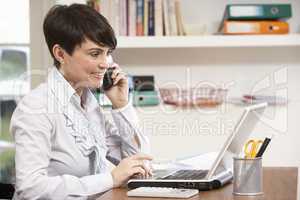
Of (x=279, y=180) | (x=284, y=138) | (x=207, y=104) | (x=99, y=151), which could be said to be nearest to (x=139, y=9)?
(x=207, y=104)

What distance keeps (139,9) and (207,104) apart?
2.17 feet

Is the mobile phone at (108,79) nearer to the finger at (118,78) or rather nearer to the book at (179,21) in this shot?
the finger at (118,78)

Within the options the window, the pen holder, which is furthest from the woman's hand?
the window

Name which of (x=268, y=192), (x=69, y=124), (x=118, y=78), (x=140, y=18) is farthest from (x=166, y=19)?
(x=268, y=192)

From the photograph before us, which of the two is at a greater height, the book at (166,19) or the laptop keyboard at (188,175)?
the book at (166,19)

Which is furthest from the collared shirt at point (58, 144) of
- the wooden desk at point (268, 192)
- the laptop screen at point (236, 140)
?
the laptop screen at point (236, 140)

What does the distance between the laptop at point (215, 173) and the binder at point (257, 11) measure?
1.30 metres

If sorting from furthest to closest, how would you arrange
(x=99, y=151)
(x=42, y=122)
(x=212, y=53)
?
1. (x=212, y=53)
2. (x=99, y=151)
3. (x=42, y=122)

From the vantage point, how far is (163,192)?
149 centimetres

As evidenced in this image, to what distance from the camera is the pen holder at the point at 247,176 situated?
1.51 metres

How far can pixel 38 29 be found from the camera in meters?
3.36

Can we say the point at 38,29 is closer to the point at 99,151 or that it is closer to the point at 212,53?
the point at 212,53

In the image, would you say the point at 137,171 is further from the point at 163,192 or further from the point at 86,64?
the point at 86,64

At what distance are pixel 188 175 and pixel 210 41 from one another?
4.64ft
